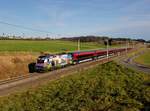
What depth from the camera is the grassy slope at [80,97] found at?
89.5ft

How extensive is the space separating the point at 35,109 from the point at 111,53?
84834 mm

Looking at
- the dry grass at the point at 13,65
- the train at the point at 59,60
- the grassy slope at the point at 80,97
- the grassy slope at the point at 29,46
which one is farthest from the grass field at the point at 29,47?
the grassy slope at the point at 80,97

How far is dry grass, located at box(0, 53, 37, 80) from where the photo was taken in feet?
139

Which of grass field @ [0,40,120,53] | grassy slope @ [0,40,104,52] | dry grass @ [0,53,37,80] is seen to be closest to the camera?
dry grass @ [0,53,37,80]

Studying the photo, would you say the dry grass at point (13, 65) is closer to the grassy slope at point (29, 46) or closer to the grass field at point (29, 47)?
the grass field at point (29, 47)

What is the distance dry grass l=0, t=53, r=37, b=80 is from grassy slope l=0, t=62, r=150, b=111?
388 inches

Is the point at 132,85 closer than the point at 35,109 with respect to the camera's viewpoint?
No

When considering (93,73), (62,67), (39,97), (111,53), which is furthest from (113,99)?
(111,53)

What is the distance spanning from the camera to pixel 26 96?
97.4 feet

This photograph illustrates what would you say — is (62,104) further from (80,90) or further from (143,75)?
(143,75)

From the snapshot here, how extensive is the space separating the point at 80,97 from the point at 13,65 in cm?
1888

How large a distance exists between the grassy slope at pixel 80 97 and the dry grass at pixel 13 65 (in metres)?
9.85

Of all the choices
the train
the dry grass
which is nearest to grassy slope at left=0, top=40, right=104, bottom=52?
the train

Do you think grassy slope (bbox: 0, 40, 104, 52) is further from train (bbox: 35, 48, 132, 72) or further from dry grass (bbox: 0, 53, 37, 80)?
dry grass (bbox: 0, 53, 37, 80)
